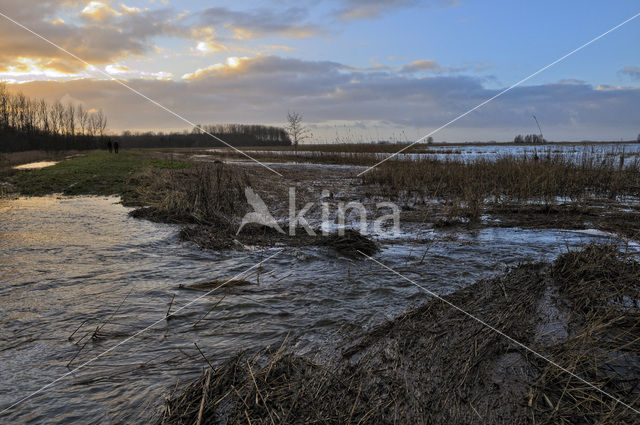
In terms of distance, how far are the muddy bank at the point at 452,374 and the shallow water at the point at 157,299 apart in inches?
12.6

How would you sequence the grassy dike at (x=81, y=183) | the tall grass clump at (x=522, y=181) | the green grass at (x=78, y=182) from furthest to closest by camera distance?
the green grass at (x=78, y=182) < the grassy dike at (x=81, y=183) < the tall grass clump at (x=522, y=181)

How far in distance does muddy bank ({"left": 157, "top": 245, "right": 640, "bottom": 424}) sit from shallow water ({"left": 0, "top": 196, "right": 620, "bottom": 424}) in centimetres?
32

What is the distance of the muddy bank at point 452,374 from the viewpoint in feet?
8.23

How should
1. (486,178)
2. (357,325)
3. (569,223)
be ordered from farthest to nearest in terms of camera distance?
(486,178) → (569,223) → (357,325)

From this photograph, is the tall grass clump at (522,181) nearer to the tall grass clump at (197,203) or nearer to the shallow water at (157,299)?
the shallow water at (157,299)

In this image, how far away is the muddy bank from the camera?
251cm

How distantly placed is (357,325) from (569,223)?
7.16m

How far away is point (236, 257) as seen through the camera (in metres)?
6.37

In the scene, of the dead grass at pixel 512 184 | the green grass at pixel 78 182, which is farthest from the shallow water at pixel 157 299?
the green grass at pixel 78 182

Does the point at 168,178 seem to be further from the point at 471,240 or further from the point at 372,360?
the point at 372,360

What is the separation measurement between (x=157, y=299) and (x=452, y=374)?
3.39m

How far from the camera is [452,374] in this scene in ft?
9.75

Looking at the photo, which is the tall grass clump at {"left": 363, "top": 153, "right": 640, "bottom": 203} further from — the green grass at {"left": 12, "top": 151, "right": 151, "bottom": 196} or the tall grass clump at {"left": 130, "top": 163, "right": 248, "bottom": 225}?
the green grass at {"left": 12, "top": 151, "right": 151, "bottom": 196}

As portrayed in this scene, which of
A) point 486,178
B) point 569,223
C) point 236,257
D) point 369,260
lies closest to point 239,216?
point 236,257
